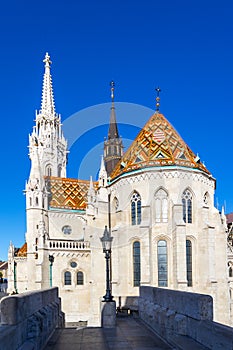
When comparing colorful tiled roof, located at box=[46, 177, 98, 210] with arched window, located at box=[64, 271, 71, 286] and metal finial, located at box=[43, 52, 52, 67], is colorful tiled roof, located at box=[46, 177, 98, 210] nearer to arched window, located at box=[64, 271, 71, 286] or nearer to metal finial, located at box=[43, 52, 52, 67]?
arched window, located at box=[64, 271, 71, 286]

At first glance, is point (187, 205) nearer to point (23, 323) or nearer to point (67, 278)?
point (67, 278)

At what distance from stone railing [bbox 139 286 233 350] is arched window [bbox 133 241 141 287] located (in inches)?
621

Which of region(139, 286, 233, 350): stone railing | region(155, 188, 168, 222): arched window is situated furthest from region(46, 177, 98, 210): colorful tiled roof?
→ region(139, 286, 233, 350): stone railing

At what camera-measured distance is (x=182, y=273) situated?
1024 inches

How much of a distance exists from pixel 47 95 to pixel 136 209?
35088 mm

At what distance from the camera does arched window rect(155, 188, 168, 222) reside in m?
27.8

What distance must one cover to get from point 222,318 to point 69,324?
11440 mm

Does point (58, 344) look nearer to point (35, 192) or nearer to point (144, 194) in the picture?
point (144, 194)

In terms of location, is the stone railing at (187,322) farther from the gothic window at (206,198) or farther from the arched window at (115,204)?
the arched window at (115,204)

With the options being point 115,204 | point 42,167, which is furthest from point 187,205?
point 42,167

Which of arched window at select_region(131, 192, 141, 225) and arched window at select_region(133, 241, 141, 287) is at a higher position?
arched window at select_region(131, 192, 141, 225)

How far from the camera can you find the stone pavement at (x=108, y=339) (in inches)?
364

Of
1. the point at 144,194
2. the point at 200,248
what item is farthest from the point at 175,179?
the point at 200,248

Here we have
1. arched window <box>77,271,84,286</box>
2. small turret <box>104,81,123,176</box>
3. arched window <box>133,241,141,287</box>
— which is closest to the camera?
arched window <box>133,241,141,287</box>
